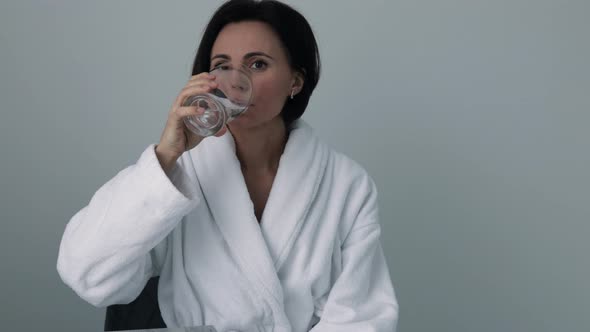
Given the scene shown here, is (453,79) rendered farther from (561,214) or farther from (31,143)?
(31,143)

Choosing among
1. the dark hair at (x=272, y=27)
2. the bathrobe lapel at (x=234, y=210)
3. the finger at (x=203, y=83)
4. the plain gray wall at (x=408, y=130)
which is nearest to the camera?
the finger at (x=203, y=83)

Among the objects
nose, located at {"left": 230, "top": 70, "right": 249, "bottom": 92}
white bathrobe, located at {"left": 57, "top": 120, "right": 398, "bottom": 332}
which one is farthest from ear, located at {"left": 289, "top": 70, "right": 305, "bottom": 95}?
nose, located at {"left": 230, "top": 70, "right": 249, "bottom": 92}

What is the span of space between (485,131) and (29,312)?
1.48 meters

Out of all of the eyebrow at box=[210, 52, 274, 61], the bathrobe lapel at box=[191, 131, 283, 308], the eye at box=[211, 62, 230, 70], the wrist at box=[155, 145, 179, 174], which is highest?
the eyebrow at box=[210, 52, 274, 61]

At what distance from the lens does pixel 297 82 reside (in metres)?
1.75

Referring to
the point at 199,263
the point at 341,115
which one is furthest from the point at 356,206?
the point at 341,115

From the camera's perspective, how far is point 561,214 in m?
2.41

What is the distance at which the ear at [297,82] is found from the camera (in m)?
1.74

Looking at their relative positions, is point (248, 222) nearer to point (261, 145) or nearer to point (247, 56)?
point (261, 145)

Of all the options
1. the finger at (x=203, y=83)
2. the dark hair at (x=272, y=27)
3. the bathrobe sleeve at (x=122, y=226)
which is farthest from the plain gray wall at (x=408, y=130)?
the finger at (x=203, y=83)

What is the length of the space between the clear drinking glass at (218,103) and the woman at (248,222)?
28 mm

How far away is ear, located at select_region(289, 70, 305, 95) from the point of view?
1.74m

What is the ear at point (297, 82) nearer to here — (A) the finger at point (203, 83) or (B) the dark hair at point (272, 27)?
(B) the dark hair at point (272, 27)

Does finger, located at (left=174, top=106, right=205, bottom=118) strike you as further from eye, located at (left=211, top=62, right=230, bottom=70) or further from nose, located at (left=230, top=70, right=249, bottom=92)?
A: eye, located at (left=211, top=62, right=230, bottom=70)
